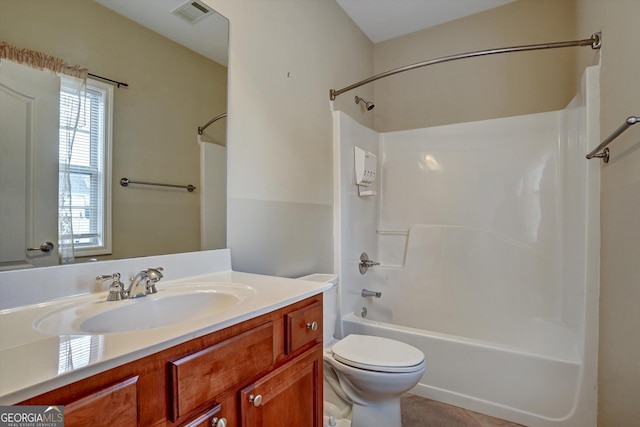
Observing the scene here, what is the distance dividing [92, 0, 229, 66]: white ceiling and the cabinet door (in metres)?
1.21

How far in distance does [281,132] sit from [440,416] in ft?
5.71

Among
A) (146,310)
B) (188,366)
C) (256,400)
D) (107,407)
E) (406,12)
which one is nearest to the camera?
(107,407)

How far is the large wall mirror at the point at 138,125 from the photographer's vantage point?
835 millimetres

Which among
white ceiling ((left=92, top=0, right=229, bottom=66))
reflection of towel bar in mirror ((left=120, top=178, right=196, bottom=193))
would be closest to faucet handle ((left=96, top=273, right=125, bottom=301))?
reflection of towel bar in mirror ((left=120, top=178, right=196, bottom=193))

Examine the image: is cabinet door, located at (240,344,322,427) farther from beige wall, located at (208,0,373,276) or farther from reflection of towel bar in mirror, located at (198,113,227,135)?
reflection of towel bar in mirror, located at (198,113,227,135)

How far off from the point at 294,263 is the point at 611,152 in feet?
5.25

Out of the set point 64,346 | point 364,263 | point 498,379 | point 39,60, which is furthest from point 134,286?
point 498,379

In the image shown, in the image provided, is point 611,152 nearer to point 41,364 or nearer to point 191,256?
point 191,256

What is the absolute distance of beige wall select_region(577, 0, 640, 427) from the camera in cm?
120

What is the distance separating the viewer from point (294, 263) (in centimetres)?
171

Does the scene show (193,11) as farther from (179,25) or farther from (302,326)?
(302,326)

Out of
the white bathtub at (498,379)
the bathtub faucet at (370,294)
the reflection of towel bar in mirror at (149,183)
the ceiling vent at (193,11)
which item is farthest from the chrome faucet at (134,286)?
the bathtub faucet at (370,294)

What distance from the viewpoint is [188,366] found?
0.63 meters

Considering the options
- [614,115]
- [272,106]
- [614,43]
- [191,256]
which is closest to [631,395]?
[614,115]
